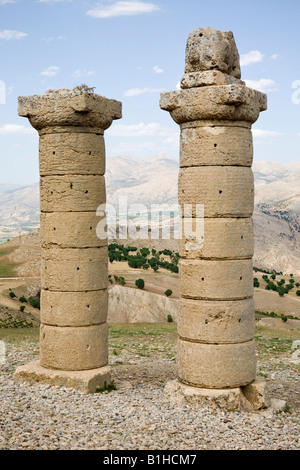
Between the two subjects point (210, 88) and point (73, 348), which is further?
point (73, 348)

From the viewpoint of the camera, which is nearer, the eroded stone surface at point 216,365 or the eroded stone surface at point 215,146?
the eroded stone surface at point 215,146

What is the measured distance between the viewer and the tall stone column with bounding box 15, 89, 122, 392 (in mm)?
13406

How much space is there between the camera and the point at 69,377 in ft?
43.2

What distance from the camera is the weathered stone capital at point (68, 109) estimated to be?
520 inches

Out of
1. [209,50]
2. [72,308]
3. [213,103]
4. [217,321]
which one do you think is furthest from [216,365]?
[209,50]

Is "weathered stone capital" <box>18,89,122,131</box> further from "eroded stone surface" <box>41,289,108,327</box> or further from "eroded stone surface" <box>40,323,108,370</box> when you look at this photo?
"eroded stone surface" <box>40,323,108,370</box>

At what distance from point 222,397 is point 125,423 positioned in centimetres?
213

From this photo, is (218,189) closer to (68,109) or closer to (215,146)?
(215,146)

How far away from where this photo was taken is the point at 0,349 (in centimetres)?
1866

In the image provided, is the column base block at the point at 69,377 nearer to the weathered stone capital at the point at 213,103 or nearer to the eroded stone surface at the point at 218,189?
the eroded stone surface at the point at 218,189

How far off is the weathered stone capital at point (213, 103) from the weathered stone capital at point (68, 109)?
1.85 metres

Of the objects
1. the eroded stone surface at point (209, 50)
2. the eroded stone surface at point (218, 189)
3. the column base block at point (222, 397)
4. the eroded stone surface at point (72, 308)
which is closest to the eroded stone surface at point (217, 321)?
the column base block at point (222, 397)

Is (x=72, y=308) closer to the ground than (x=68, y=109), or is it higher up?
closer to the ground
